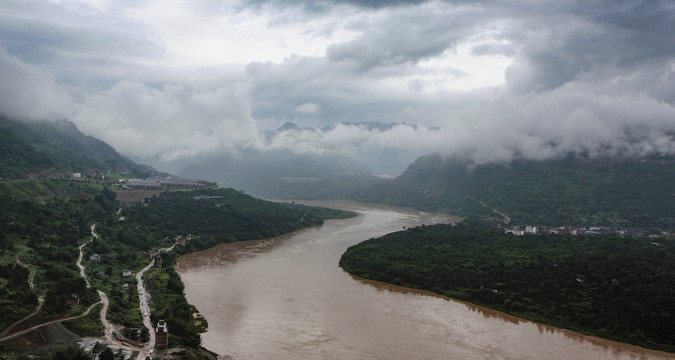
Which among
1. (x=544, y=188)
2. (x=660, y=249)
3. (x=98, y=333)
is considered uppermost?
(x=544, y=188)

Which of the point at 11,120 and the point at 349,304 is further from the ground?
the point at 11,120

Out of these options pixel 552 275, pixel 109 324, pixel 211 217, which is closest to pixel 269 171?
pixel 211 217

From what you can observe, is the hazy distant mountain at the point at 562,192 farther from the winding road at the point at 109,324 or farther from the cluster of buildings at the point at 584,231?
the winding road at the point at 109,324

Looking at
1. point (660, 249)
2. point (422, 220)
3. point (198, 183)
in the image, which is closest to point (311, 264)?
point (660, 249)

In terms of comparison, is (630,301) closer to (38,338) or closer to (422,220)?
(38,338)

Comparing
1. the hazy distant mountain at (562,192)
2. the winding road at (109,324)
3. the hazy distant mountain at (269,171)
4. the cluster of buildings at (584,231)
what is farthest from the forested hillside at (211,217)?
the hazy distant mountain at (269,171)

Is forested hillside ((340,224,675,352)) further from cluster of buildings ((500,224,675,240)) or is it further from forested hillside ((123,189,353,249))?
forested hillside ((123,189,353,249))

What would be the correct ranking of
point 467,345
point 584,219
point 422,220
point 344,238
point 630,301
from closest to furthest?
1. point 467,345
2. point 630,301
3. point 344,238
4. point 584,219
5. point 422,220
